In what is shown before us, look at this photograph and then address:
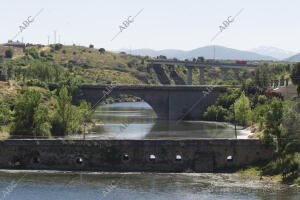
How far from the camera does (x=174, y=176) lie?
58125mm

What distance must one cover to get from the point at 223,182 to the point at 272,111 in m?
10.7

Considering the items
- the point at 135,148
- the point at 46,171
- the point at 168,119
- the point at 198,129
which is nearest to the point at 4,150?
the point at 46,171

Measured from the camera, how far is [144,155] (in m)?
60.8

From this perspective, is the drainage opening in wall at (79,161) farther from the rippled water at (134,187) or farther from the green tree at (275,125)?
the green tree at (275,125)

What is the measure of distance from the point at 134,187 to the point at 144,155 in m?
7.69

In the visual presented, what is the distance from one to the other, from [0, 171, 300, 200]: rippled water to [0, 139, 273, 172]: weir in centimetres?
191

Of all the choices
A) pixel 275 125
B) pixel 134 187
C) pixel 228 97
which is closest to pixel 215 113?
pixel 228 97

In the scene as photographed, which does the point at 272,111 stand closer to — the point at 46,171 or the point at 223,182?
the point at 223,182

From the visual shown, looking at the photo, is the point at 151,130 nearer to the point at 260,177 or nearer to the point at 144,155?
the point at 144,155

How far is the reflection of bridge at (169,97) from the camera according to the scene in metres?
134

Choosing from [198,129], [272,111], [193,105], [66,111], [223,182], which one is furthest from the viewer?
[193,105]

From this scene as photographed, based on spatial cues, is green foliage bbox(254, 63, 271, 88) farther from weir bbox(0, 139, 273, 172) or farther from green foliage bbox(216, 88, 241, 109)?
weir bbox(0, 139, 273, 172)

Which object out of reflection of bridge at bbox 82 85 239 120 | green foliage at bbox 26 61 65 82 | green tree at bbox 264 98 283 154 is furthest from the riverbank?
green foliage at bbox 26 61 65 82

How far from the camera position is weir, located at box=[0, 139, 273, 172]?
60312mm
